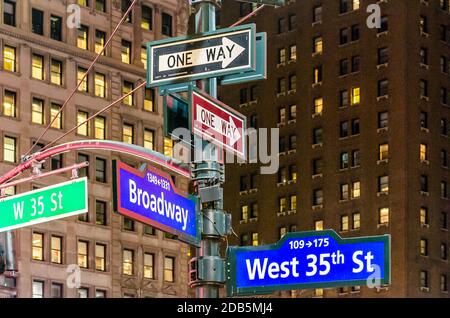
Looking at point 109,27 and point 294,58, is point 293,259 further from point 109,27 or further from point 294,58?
point 294,58

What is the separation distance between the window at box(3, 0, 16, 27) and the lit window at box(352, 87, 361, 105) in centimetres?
4427

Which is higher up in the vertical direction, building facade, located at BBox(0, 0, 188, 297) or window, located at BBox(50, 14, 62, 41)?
window, located at BBox(50, 14, 62, 41)

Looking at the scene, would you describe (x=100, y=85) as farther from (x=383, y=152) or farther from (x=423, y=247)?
(x=423, y=247)

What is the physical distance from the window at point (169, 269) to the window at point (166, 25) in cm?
1528

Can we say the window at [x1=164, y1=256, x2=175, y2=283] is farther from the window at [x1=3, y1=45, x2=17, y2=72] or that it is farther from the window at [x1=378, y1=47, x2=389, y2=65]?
the window at [x1=378, y1=47, x2=389, y2=65]

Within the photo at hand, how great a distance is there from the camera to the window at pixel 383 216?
111 meters

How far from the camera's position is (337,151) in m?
116

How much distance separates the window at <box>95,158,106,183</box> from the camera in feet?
266

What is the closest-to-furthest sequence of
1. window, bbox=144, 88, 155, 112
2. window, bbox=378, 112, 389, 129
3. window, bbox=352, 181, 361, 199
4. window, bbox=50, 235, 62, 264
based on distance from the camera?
window, bbox=50, 235, 62, 264 → window, bbox=144, 88, 155, 112 → window, bbox=378, 112, 389, 129 → window, bbox=352, 181, 361, 199

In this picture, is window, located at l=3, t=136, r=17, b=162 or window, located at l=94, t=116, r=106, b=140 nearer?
window, located at l=3, t=136, r=17, b=162

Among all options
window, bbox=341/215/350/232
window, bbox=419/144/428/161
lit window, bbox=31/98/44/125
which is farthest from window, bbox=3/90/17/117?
window, bbox=419/144/428/161

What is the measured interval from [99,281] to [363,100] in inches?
1672
